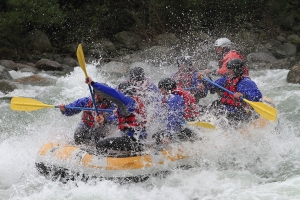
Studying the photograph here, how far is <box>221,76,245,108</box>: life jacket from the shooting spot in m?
7.11

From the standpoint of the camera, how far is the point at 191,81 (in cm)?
806

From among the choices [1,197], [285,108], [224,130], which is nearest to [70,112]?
[1,197]

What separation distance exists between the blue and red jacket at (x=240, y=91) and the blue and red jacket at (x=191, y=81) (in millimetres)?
698

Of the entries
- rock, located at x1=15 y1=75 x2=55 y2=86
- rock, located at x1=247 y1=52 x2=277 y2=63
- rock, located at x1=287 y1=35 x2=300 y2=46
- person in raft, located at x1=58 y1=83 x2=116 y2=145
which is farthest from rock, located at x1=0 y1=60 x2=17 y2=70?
rock, located at x1=287 y1=35 x2=300 y2=46

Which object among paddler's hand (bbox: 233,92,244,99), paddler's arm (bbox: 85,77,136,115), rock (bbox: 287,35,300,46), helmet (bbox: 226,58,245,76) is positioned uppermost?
rock (bbox: 287,35,300,46)

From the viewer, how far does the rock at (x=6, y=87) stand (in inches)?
451

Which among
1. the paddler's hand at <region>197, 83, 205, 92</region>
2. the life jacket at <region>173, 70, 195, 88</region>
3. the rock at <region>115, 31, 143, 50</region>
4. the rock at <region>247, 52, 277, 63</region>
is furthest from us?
the rock at <region>115, 31, 143, 50</region>

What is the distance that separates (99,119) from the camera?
6.55 metres

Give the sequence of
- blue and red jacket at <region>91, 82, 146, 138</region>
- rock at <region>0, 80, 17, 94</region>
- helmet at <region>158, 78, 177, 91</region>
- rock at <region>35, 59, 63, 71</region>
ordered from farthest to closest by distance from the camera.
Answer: rock at <region>35, 59, 63, 71</region>
rock at <region>0, 80, 17, 94</region>
helmet at <region>158, 78, 177, 91</region>
blue and red jacket at <region>91, 82, 146, 138</region>

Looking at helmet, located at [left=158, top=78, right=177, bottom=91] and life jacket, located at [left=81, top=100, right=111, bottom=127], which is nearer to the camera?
helmet, located at [left=158, top=78, right=177, bottom=91]

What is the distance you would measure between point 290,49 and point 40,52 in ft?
27.4

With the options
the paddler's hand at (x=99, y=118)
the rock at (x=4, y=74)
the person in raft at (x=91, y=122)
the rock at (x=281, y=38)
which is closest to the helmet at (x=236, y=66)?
the person in raft at (x=91, y=122)

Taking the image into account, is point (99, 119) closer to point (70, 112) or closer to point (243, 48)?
point (70, 112)

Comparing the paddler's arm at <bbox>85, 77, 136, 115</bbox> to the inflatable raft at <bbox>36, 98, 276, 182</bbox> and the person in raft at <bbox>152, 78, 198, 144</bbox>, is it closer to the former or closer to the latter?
the person in raft at <bbox>152, 78, 198, 144</bbox>
